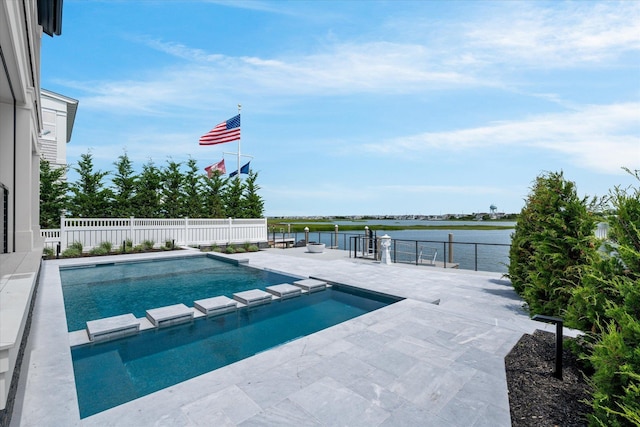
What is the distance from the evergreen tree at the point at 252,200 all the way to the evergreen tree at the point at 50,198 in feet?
26.9

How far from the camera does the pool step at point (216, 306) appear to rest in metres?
5.14

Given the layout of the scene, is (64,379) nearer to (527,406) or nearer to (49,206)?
(527,406)

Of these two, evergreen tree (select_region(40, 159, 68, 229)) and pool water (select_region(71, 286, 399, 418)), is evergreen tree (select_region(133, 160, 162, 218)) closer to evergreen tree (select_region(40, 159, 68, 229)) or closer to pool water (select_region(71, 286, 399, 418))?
evergreen tree (select_region(40, 159, 68, 229))

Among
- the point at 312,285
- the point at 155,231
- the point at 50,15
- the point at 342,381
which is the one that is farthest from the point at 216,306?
the point at 155,231

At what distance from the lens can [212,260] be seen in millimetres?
11594

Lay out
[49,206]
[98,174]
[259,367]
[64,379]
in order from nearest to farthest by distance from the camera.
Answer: [64,379], [259,367], [49,206], [98,174]

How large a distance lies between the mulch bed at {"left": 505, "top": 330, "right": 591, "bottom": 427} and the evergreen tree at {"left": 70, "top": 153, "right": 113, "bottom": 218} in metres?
16.3

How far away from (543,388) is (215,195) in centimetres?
1684

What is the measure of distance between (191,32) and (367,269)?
9.58m

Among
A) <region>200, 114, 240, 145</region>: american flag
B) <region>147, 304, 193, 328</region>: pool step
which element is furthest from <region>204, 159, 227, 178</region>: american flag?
<region>147, 304, 193, 328</region>: pool step

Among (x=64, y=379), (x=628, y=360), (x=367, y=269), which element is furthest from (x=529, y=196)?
(x=64, y=379)

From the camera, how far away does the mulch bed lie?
2.24m

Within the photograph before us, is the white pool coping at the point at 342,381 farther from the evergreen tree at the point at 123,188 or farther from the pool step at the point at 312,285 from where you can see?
the evergreen tree at the point at 123,188

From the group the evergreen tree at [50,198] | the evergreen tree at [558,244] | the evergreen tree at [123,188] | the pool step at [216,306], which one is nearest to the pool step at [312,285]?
the pool step at [216,306]
